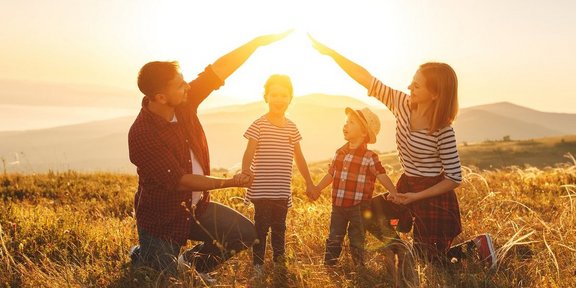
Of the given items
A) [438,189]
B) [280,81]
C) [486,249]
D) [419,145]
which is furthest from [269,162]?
[486,249]

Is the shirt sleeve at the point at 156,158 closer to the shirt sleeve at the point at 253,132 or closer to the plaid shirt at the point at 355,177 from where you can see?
the shirt sleeve at the point at 253,132

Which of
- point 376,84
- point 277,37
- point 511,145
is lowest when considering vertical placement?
point 511,145

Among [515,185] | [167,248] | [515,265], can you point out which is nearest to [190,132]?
[167,248]

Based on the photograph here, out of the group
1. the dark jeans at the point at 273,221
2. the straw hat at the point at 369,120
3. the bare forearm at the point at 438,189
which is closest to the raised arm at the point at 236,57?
the straw hat at the point at 369,120

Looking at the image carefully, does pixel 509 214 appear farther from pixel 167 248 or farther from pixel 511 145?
pixel 511 145

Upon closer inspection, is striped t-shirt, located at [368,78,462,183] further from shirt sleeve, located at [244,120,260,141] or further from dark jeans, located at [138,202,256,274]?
dark jeans, located at [138,202,256,274]

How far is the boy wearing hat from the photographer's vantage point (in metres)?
5.30

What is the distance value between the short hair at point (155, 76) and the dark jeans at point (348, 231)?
2.29 m

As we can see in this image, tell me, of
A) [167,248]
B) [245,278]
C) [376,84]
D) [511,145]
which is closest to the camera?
[167,248]

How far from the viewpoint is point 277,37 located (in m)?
5.60

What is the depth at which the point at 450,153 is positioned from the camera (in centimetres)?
474

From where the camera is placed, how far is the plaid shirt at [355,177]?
5328mm

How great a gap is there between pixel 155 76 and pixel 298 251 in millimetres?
2627

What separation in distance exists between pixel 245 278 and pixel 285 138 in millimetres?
1677
